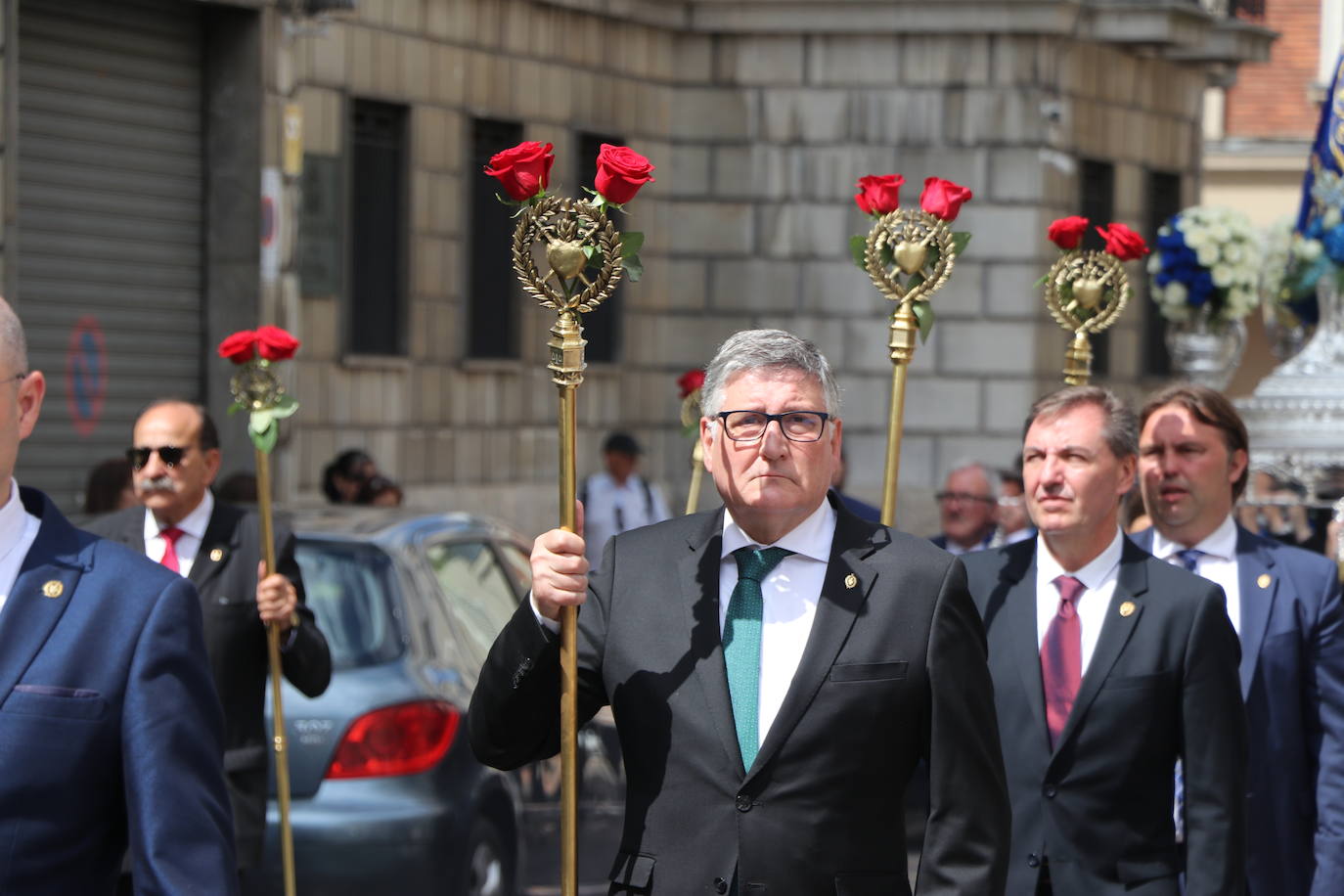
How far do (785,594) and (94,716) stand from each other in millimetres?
1386

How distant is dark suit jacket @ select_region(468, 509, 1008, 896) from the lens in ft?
14.6

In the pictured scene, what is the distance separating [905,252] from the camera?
6.23 m

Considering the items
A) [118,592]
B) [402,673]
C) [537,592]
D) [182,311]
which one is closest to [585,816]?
[402,673]

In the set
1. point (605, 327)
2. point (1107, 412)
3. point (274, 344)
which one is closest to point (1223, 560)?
point (1107, 412)

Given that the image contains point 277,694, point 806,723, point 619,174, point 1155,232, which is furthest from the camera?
point 1155,232

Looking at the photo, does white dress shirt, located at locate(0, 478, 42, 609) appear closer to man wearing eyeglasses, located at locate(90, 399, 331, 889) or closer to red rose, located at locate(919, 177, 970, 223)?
red rose, located at locate(919, 177, 970, 223)

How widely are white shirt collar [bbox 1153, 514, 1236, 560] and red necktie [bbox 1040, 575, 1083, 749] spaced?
81cm

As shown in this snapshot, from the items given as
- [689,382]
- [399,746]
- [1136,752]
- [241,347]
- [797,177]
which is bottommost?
[399,746]

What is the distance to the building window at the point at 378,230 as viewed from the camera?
63.2 ft

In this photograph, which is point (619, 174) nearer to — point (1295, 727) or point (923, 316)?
point (923, 316)

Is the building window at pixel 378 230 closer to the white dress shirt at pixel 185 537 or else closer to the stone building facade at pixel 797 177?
the stone building facade at pixel 797 177

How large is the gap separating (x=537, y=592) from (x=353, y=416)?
48.0 feet

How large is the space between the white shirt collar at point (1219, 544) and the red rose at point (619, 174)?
6.95ft

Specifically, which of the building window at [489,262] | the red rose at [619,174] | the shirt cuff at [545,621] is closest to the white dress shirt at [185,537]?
the red rose at [619,174]
